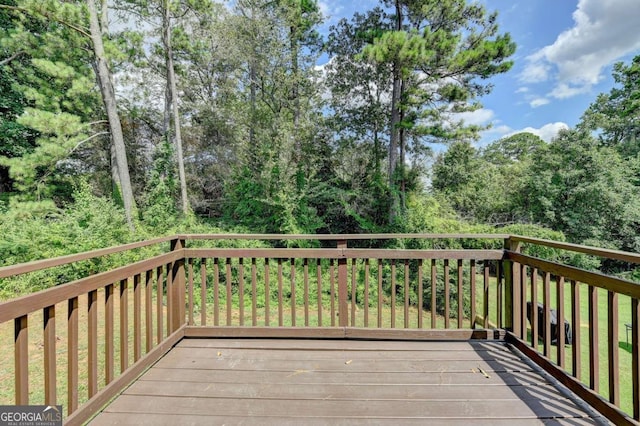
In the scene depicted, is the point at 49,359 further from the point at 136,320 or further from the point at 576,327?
the point at 576,327

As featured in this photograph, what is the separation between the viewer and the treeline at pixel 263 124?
7.60 meters

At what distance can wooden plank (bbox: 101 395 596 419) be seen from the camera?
5.14 ft

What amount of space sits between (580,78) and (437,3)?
1315 cm

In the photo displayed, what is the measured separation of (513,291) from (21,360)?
10.1 feet

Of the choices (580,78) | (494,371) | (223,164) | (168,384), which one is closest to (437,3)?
(223,164)

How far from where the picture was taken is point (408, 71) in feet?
26.5

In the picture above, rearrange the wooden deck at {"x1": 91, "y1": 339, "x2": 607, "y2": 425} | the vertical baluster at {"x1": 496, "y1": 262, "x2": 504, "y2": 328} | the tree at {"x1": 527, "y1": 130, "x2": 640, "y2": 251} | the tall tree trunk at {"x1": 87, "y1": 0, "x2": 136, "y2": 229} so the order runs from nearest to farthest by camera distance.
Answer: the wooden deck at {"x1": 91, "y1": 339, "x2": 607, "y2": 425} → the vertical baluster at {"x1": 496, "y1": 262, "x2": 504, "y2": 328} → the tall tree trunk at {"x1": 87, "y1": 0, "x2": 136, "y2": 229} → the tree at {"x1": 527, "y1": 130, "x2": 640, "y2": 251}

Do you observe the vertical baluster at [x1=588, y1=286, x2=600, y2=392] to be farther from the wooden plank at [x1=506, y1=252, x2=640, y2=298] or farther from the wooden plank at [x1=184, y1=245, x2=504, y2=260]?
the wooden plank at [x1=184, y1=245, x2=504, y2=260]

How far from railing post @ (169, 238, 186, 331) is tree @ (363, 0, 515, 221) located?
7300 millimetres

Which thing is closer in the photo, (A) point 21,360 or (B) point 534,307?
(A) point 21,360

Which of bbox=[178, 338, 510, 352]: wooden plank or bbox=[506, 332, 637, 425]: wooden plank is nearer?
bbox=[506, 332, 637, 425]: wooden plank

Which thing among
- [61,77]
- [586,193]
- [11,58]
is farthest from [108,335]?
[586,193]

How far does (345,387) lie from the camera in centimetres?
180

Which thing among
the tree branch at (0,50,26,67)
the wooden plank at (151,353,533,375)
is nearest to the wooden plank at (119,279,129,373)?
the wooden plank at (151,353,533,375)
